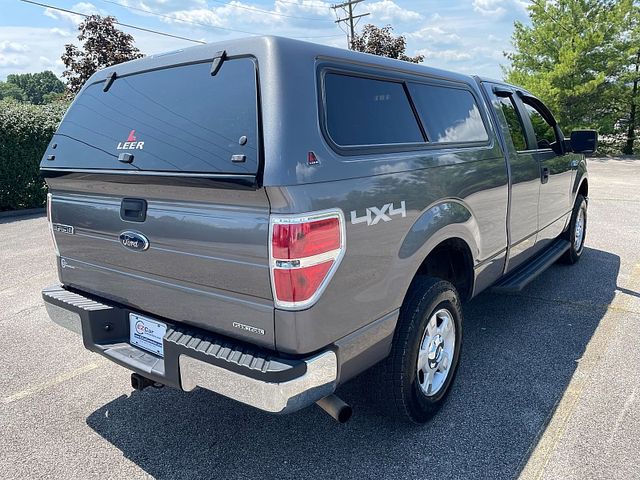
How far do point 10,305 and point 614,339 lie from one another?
5505 mm

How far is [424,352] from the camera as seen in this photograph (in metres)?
2.73

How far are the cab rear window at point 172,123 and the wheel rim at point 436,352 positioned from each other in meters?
1.45

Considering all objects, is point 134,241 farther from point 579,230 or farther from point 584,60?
point 584,60

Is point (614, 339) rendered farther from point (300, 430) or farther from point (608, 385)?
point (300, 430)

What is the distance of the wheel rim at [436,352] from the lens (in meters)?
2.74

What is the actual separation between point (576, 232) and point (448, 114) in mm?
3357

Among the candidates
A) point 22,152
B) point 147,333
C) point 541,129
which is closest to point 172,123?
point 147,333

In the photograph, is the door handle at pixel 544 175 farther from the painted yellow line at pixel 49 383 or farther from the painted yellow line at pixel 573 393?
the painted yellow line at pixel 49 383

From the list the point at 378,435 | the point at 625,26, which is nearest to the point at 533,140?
the point at 378,435

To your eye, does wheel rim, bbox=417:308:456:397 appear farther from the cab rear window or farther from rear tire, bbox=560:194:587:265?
rear tire, bbox=560:194:587:265

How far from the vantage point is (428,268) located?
3109 millimetres

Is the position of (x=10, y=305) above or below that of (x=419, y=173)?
below

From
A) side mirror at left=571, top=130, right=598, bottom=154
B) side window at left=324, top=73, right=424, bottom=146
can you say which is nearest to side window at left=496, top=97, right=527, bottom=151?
side mirror at left=571, top=130, right=598, bottom=154

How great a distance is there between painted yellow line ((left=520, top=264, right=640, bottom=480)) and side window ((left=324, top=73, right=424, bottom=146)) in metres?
1.77
